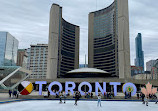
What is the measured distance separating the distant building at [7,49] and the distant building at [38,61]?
22442mm

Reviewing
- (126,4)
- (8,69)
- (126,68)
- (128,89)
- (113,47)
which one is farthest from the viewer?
(113,47)

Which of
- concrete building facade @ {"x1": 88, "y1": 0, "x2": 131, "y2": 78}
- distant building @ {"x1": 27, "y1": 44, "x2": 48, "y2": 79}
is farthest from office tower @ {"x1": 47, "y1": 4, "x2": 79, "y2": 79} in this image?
distant building @ {"x1": 27, "y1": 44, "x2": 48, "y2": 79}

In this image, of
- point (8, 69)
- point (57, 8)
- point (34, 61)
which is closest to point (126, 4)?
point (57, 8)

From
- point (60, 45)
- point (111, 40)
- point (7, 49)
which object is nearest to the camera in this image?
point (111, 40)

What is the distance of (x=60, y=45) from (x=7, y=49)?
67.8 metres

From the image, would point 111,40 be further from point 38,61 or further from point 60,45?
point 38,61

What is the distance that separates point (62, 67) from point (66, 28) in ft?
136

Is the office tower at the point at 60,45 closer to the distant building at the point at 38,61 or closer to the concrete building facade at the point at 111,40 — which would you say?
the concrete building facade at the point at 111,40

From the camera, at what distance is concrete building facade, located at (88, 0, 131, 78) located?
113625 millimetres

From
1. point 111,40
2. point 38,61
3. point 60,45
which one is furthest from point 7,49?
point 111,40

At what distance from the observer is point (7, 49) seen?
177750mm

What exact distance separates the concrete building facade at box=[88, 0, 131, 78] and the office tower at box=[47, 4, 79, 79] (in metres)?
19.2

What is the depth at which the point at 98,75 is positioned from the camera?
327 feet

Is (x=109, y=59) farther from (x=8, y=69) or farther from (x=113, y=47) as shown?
(x=8, y=69)
